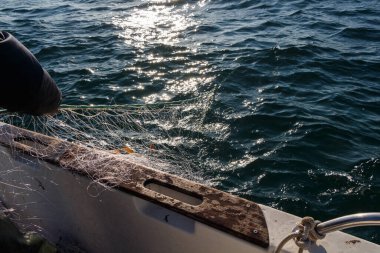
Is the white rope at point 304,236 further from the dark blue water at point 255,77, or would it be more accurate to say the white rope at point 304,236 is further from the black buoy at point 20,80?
the dark blue water at point 255,77

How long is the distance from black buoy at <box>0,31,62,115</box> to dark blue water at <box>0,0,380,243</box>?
11.3 ft

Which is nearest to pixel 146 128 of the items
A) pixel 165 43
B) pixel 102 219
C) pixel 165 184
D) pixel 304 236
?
pixel 102 219

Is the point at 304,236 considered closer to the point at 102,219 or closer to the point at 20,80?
the point at 102,219

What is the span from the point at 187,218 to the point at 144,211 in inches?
16.5

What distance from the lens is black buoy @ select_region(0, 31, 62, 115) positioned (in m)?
2.09

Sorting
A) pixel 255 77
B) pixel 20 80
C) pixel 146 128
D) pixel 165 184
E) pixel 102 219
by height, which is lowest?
pixel 146 128

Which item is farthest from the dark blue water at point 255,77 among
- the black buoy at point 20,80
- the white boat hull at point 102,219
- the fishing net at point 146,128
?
the black buoy at point 20,80

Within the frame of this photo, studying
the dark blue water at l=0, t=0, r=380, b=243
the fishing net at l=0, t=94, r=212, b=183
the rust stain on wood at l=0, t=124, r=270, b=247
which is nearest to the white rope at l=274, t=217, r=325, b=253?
the rust stain on wood at l=0, t=124, r=270, b=247

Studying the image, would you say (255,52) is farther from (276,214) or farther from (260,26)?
(276,214)

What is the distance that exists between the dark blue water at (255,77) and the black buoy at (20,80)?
3447 mm

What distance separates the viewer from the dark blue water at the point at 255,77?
544 cm

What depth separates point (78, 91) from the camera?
8227 mm

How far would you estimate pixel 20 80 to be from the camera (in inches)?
84.9

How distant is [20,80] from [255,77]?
6565mm
